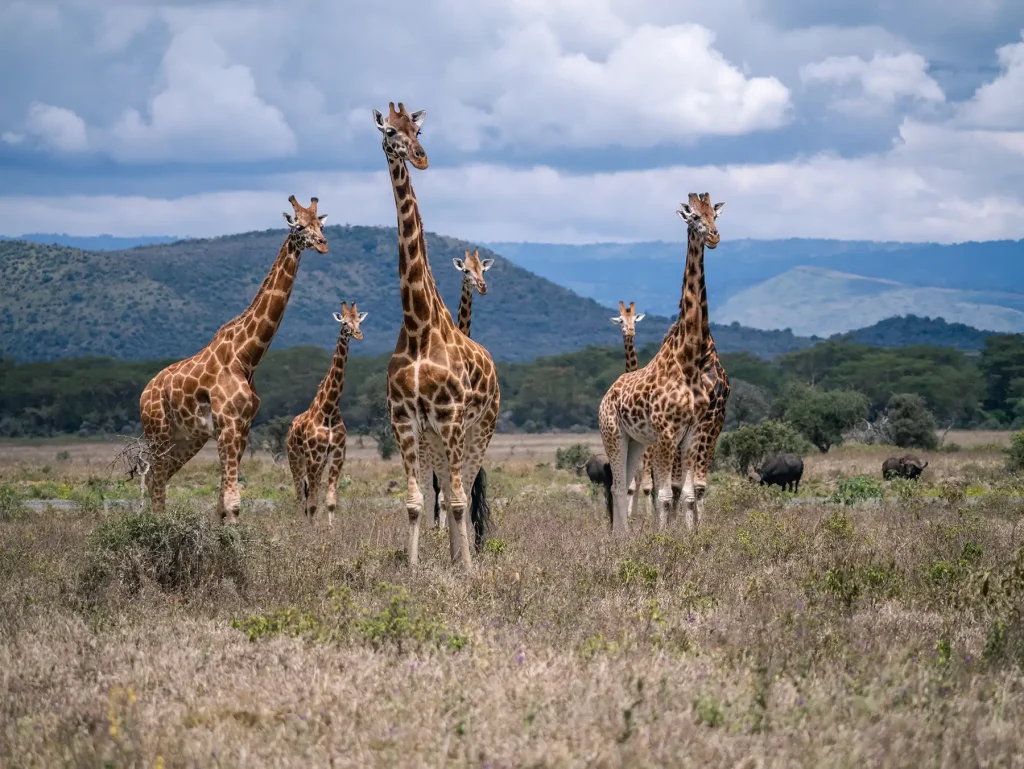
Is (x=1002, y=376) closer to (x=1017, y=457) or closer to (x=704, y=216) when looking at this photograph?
(x=1017, y=457)

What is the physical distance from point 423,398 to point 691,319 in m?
4.11

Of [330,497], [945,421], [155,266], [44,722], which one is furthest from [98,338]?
[44,722]

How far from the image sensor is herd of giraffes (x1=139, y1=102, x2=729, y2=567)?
10.1 metres

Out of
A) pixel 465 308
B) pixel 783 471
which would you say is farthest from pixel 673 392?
pixel 783 471

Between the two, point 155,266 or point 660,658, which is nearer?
point 660,658

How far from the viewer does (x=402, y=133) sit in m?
10.2

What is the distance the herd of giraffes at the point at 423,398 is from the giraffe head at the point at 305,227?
2cm

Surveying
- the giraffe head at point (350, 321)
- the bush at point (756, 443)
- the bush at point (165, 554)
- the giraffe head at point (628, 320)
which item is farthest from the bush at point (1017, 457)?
the bush at point (165, 554)

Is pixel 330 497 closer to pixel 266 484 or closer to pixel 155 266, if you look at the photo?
pixel 266 484

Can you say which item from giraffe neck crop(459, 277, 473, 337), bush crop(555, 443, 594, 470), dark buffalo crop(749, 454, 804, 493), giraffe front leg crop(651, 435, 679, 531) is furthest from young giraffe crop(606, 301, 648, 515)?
bush crop(555, 443, 594, 470)

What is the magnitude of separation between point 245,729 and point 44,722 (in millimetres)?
994

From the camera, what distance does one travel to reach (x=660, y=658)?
687 centimetres

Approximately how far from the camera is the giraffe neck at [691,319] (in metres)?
12.9

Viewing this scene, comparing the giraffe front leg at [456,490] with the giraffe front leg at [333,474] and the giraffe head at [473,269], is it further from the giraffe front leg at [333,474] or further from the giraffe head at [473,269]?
the giraffe front leg at [333,474]
